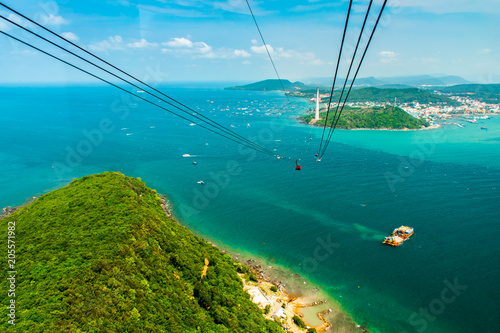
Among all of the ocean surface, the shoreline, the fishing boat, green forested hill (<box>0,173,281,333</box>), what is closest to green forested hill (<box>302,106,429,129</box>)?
the ocean surface

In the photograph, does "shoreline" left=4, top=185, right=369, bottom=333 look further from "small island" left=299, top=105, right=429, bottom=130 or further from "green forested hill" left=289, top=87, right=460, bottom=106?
"green forested hill" left=289, top=87, right=460, bottom=106

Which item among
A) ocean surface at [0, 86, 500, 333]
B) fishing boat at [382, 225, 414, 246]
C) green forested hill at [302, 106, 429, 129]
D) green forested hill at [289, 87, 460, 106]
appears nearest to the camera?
ocean surface at [0, 86, 500, 333]

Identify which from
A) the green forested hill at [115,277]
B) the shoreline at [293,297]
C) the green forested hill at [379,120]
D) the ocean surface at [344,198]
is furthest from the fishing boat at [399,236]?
the green forested hill at [379,120]

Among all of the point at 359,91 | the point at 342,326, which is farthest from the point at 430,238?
the point at 359,91

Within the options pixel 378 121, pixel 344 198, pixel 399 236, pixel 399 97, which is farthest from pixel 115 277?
pixel 399 97

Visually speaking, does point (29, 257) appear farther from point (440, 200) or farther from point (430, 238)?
point (440, 200)

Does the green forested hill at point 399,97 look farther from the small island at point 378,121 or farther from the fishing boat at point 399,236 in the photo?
the fishing boat at point 399,236

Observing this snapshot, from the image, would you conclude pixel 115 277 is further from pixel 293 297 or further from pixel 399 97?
pixel 399 97
